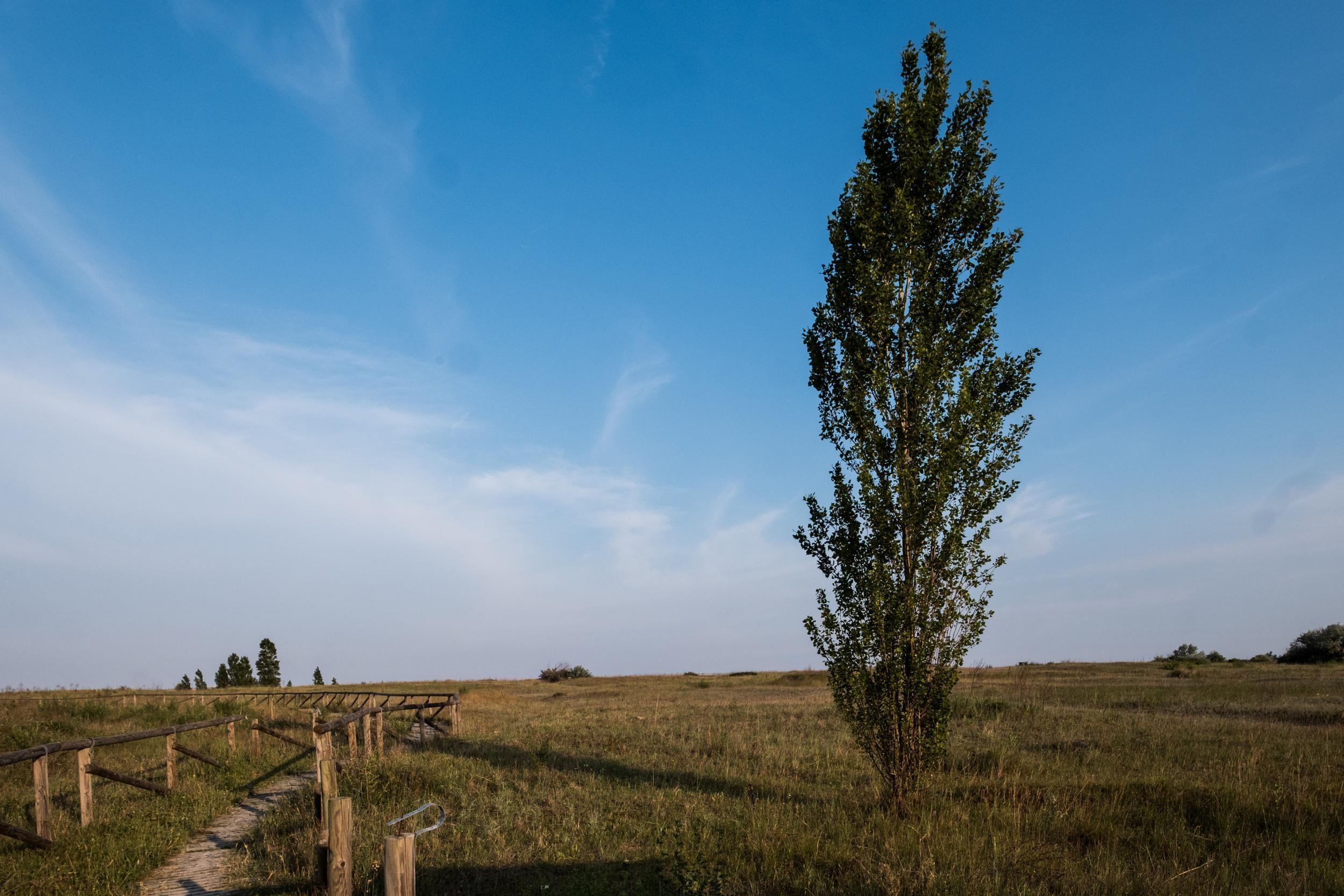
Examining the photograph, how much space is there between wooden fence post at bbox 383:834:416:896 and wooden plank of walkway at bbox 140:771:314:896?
4.66 metres

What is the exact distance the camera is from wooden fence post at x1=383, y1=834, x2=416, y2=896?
5.29 metres

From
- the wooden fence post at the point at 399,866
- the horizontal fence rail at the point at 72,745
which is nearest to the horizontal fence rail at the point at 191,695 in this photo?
the horizontal fence rail at the point at 72,745

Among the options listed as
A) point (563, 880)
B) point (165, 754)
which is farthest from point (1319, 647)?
point (165, 754)

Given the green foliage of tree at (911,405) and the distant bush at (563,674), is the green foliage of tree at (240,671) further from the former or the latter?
the green foliage of tree at (911,405)

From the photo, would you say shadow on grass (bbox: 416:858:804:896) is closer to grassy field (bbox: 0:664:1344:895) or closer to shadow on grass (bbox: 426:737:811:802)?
grassy field (bbox: 0:664:1344:895)

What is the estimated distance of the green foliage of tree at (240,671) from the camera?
63312 mm

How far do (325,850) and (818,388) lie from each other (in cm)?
956

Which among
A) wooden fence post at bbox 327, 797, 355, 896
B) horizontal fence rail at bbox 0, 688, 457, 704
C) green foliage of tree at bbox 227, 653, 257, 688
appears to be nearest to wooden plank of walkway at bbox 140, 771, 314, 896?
wooden fence post at bbox 327, 797, 355, 896

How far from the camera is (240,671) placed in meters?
64.0

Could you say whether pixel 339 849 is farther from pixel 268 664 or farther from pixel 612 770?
pixel 268 664

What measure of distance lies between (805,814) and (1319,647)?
4516cm

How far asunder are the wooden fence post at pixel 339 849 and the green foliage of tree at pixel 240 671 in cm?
6657

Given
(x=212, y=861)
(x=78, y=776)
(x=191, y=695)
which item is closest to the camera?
(x=212, y=861)

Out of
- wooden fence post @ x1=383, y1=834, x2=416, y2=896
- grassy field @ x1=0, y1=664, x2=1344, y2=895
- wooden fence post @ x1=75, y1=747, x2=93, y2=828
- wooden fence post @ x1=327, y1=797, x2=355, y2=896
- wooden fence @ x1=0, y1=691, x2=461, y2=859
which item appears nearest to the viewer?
wooden fence post @ x1=383, y1=834, x2=416, y2=896
